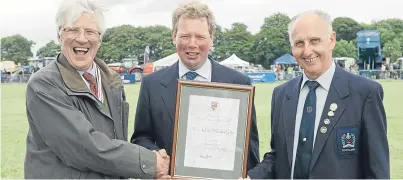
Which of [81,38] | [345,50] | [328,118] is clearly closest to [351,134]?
[328,118]

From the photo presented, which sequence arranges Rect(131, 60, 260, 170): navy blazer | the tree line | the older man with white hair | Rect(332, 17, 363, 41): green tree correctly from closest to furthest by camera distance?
the older man with white hair → Rect(131, 60, 260, 170): navy blazer → the tree line → Rect(332, 17, 363, 41): green tree

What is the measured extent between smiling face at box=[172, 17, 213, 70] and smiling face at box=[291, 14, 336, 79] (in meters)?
0.65

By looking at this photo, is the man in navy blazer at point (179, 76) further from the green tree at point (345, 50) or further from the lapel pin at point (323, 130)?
the green tree at point (345, 50)

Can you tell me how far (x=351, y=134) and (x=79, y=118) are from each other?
161 cm

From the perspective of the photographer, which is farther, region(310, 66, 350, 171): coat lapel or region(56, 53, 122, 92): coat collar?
region(310, 66, 350, 171): coat lapel

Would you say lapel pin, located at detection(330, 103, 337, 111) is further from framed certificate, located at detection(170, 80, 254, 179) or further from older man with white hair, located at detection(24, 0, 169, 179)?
older man with white hair, located at detection(24, 0, 169, 179)

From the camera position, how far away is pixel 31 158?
302 cm

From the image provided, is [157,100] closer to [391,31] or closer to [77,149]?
[77,149]

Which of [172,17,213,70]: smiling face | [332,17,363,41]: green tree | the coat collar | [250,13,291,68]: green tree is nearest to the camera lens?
the coat collar

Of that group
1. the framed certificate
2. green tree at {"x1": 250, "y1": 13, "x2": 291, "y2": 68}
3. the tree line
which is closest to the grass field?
the framed certificate

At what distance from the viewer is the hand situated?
10.3 feet

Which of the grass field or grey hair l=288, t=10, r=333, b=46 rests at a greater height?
grey hair l=288, t=10, r=333, b=46

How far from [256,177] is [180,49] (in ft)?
3.37

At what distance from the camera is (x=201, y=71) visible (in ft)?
12.3
